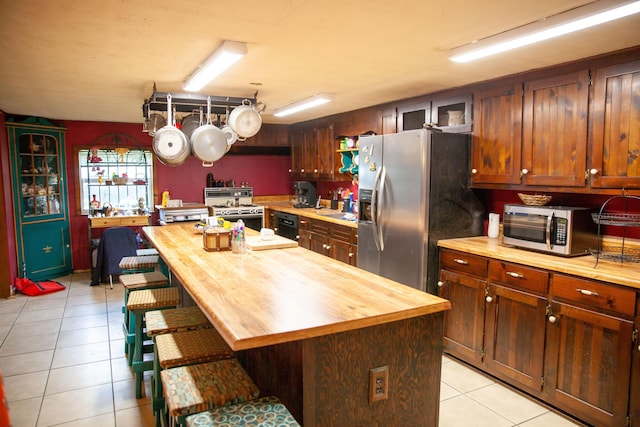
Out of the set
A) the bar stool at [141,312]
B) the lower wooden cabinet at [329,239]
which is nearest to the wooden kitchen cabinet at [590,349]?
the lower wooden cabinet at [329,239]

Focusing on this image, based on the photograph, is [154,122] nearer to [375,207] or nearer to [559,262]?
[375,207]

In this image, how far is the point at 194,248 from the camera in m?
3.27

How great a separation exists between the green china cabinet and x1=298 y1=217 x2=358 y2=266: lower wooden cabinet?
11.2ft

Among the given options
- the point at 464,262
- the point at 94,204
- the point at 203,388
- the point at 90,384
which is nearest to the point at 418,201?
the point at 464,262

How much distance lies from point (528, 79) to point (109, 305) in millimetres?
4725

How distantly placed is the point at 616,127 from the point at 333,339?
7.51ft

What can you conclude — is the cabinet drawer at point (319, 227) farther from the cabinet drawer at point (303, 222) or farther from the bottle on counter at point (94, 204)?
the bottle on counter at point (94, 204)

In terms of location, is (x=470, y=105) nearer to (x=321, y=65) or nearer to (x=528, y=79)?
(x=528, y=79)

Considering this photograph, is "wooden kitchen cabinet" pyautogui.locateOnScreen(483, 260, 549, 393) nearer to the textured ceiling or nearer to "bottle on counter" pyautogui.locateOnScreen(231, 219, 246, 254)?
the textured ceiling

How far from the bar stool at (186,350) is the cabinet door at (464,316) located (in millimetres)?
1939

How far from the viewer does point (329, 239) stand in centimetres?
523

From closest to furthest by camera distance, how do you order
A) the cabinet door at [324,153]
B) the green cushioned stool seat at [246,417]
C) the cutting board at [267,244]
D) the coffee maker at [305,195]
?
the green cushioned stool seat at [246,417] → the cutting board at [267,244] → the cabinet door at [324,153] → the coffee maker at [305,195]

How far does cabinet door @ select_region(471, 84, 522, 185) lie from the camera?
3.33 metres

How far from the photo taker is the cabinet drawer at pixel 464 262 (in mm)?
3205
